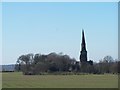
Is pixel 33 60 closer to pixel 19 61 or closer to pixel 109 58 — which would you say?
pixel 19 61

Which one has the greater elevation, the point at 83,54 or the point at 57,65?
the point at 83,54

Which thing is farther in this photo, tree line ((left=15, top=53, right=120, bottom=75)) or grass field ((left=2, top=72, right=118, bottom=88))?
tree line ((left=15, top=53, right=120, bottom=75))

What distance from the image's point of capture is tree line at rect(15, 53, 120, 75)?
13250 cm

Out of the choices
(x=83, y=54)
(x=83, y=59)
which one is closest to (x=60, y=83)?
(x=83, y=59)

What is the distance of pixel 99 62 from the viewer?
143 metres

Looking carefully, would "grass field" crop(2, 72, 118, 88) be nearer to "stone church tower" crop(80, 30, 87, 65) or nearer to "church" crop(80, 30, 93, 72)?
"church" crop(80, 30, 93, 72)

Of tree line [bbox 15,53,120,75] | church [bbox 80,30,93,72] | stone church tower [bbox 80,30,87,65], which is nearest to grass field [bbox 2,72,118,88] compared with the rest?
tree line [bbox 15,53,120,75]

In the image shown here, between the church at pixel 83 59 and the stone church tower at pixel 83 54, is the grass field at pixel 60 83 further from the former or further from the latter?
the stone church tower at pixel 83 54

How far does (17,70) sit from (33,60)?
18011mm

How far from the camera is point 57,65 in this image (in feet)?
458

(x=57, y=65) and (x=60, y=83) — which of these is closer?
(x=60, y=83)

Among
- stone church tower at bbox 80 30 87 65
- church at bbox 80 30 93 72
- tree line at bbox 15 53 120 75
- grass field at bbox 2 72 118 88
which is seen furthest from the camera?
stone church tower at bbox 80 30 87 65

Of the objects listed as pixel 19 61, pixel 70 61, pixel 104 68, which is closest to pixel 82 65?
pixel 70 61

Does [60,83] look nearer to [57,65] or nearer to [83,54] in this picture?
A: [57,65]
